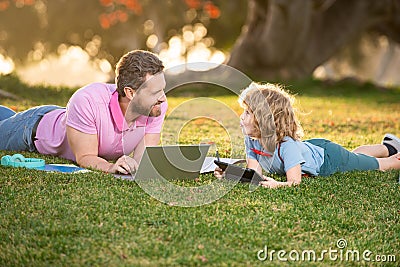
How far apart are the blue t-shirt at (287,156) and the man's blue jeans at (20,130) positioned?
6.40 feet

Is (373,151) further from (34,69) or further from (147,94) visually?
(34,69)

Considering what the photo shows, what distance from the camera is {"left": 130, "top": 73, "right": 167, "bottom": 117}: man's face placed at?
521 cm

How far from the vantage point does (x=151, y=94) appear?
206 inches

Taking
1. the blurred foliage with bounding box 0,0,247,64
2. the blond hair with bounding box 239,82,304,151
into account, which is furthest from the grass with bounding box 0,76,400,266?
the blurred foliage with bounding box 0,0,247,64

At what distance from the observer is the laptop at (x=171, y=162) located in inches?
188

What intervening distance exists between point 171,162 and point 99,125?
2.86 ft

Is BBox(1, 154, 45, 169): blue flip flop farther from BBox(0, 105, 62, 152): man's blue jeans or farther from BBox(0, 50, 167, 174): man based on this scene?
BBox(0, 105, 62, 152): man's blue jeans

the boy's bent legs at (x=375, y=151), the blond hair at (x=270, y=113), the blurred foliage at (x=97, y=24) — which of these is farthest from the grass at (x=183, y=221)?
the blurred foliage at (x=97, y=24)

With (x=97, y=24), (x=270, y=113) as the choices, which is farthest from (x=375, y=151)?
(x=97, y=24)

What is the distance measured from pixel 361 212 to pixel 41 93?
8.27 m

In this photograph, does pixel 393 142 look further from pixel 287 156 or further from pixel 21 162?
pixel 21 162

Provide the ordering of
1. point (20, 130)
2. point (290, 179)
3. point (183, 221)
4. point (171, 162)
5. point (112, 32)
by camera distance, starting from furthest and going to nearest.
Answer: point (112, 32) → point (20, 130) → point (290, 179) → point (171, 162) → point (183, 221)

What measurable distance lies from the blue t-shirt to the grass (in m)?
0.17

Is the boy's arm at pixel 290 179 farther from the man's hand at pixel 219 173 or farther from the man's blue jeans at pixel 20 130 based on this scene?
the man's blue jeans at pixel 20 130
